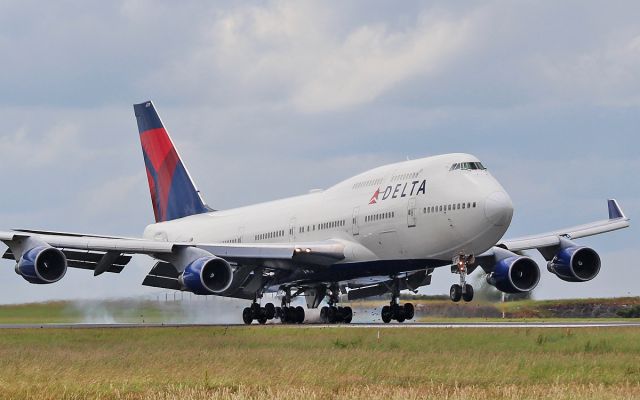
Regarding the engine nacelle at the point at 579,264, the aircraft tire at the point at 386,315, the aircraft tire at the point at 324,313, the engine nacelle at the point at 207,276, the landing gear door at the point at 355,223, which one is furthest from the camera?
the aircraft tire at the point at 324,313

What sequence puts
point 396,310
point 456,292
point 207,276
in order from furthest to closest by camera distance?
point 396,310 → point 207,276 → point 456,292

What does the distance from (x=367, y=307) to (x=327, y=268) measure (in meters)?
7.32

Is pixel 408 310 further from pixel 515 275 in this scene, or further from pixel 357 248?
pixel 515 275

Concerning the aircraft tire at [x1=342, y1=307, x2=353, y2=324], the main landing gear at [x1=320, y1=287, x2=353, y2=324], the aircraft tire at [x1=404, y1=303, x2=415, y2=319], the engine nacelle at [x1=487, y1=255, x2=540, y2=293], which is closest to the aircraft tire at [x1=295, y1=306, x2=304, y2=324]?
the main landing gear at [x1=320, y1=287, x2=353, y2=324]

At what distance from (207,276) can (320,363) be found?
17.2 metres

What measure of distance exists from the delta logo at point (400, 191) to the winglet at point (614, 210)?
1208 centimetres

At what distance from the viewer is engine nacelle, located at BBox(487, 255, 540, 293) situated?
4709 centimetres

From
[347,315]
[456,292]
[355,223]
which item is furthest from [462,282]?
[347,315]

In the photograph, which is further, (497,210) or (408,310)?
(408,310)

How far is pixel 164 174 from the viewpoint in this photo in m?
63.3

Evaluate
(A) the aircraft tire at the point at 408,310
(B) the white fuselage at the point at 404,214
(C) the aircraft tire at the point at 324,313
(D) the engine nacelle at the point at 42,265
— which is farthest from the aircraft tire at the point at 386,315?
(D) the engine nacelle at the point at 42,265

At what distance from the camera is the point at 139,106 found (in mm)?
65688

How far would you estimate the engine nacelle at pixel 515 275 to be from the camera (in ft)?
155

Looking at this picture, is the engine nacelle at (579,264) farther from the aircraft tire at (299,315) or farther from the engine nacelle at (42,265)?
the engine nacelle at (42,265)
